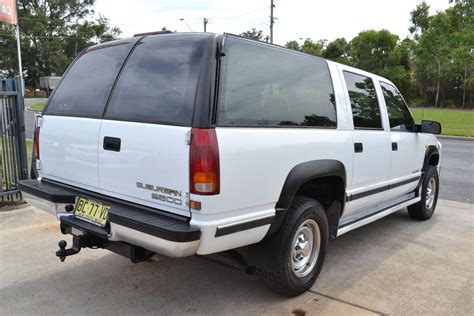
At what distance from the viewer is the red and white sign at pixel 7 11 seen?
8781 mm

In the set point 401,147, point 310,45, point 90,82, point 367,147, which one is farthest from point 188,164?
point 310,45

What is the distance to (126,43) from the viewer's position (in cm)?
334

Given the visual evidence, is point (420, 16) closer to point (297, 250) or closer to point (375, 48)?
point (375, 48)

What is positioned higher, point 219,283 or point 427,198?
point 427,198

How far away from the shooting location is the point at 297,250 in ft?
11.4

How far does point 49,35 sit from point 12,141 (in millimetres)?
62892

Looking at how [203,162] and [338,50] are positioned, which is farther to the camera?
[338,50]

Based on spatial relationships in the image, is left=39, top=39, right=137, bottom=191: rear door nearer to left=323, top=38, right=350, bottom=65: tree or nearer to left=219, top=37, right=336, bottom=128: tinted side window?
A: left=219, top=37, right=336, bottom=128: tinted side window

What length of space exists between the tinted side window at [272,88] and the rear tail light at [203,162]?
20 cm

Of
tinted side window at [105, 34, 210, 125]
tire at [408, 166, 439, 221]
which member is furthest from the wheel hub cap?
tire at [408, 166, 439, 221]

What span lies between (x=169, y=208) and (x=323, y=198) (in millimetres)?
1632

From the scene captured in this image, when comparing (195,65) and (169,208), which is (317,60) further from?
(169,208)

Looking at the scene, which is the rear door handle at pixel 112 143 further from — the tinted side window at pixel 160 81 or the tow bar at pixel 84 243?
the tow bar at pixel 84 243

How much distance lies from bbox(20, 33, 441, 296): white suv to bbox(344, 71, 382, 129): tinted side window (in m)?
0.03
